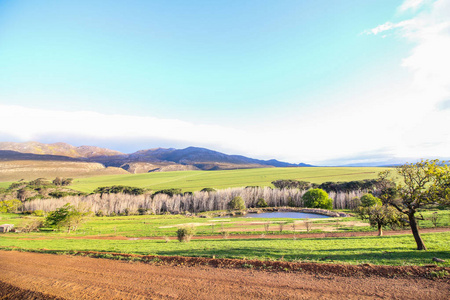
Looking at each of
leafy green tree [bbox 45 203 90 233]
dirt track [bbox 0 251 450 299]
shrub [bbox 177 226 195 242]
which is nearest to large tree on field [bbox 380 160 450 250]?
dirt track [bbox 0 251 450 299]

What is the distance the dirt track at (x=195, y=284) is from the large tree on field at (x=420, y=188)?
717 centimetres

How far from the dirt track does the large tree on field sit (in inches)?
282

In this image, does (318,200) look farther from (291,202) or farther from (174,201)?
(174,201)

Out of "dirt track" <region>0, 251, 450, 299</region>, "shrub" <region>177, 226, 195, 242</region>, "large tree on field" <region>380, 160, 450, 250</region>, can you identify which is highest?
"large tree on field" <region>380, 160, 450, 250</region>

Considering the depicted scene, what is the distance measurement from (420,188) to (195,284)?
54.3 ft

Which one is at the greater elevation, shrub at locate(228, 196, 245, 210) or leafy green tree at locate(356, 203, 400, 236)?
leafy green tree at locate(356, 203, 400, 236)

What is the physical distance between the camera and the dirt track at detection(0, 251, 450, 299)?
8.99 metres

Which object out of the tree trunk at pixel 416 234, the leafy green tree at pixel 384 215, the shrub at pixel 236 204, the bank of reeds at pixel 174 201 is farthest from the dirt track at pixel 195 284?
the bank of reeds at pixel 174 201

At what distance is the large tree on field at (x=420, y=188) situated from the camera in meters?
14.2

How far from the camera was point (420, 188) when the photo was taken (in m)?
15.0

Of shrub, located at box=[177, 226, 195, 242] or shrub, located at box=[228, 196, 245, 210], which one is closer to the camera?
shrub, located at box=[177, 226, 195, 242]

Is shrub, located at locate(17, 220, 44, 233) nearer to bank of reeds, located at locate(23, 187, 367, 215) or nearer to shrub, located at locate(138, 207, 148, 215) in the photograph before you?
bank of reeds, located at locate(23, 187, 367, 215)

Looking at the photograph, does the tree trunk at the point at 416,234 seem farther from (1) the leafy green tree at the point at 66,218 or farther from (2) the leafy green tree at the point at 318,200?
(2) the leafy green tree at the point at 318,200

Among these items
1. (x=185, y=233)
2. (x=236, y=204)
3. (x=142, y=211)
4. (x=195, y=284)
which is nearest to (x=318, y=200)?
(x=236, y=204)
